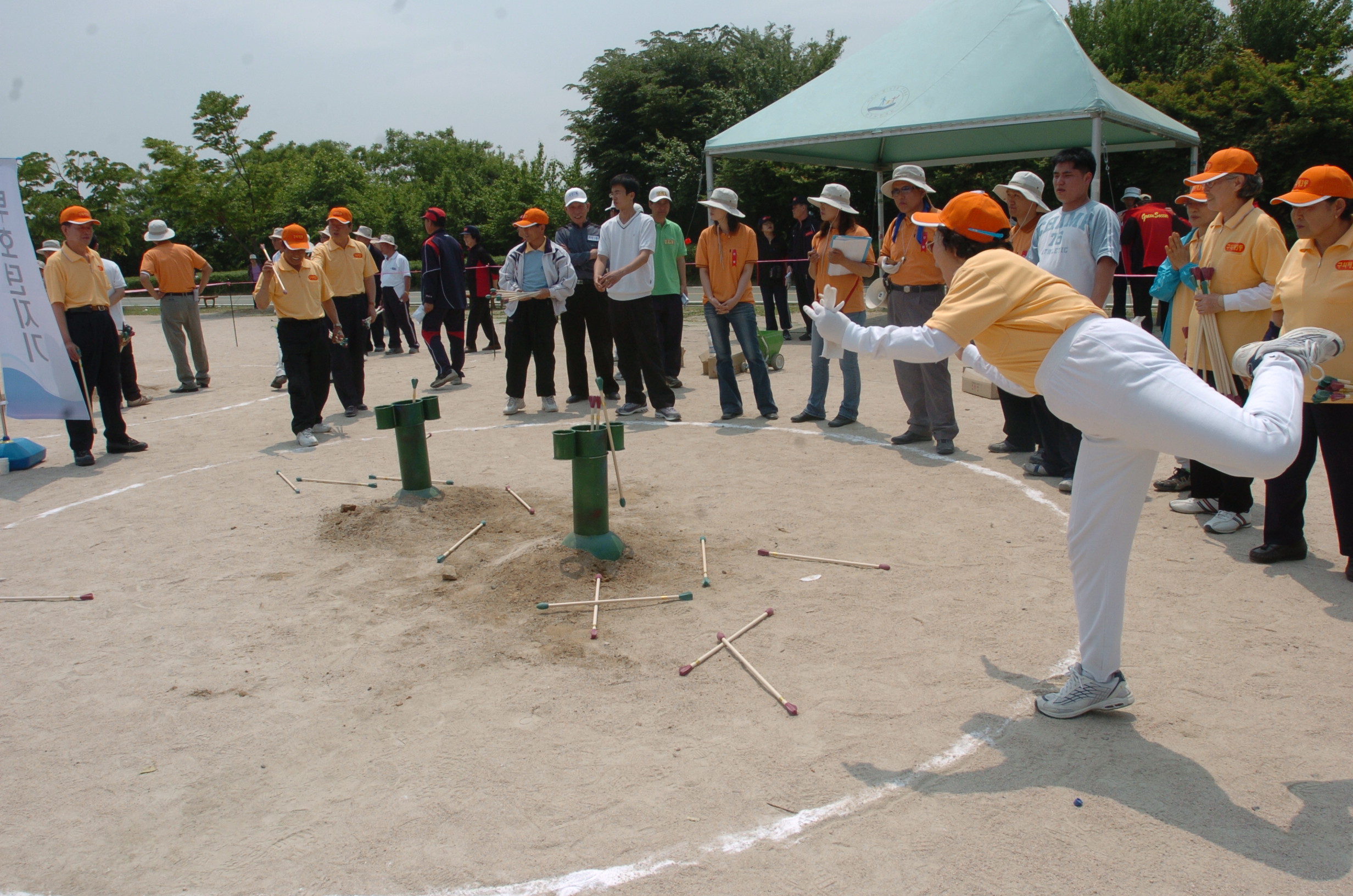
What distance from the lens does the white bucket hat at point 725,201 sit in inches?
356

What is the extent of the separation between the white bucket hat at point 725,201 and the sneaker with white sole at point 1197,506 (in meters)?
4.67

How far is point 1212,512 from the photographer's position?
607 cm

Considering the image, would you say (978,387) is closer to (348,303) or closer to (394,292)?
(348,303)

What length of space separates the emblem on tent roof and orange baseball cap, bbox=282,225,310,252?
8.47 m

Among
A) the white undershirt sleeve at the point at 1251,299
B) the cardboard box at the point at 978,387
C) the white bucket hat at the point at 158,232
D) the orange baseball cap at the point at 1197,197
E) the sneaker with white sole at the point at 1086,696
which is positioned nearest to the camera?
the sneaker with white sole at the point at 1086,696

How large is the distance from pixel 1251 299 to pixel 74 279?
9.51 meters

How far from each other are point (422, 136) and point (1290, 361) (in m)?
78.4

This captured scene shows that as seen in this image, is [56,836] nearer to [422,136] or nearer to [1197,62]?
[1197,62]

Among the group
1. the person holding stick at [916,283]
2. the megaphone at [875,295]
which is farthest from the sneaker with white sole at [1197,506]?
the megaphone at [875,295]

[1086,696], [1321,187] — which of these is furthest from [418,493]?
[1321,187]

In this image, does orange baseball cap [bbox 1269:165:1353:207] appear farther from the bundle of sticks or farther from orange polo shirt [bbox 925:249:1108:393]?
orange polo shirt [bbox 925:249:1108:393]

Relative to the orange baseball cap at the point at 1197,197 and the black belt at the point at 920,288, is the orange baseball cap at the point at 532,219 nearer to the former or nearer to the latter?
the black belt at the point at 920,288

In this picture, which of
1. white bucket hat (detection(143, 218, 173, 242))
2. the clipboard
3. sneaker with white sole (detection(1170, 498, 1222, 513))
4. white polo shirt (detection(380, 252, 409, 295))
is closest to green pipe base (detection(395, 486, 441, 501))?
the clipboard

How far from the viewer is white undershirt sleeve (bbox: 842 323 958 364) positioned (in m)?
3.52
